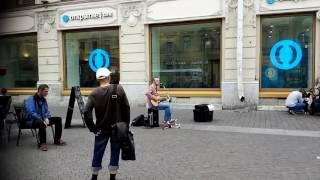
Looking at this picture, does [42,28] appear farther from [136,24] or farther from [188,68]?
[188,68]

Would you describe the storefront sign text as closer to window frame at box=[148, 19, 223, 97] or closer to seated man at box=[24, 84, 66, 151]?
window frame at box=[148, 19, 223, 97]

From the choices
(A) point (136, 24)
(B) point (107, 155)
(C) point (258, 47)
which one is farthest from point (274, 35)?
(B) point (107, 155)

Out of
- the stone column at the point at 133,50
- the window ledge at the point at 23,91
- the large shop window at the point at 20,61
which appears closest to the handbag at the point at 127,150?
the stone column at the point at 133,50

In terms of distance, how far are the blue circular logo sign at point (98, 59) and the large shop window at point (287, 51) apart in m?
6.86

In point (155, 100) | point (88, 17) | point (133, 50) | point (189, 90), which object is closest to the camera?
point (155, 100)

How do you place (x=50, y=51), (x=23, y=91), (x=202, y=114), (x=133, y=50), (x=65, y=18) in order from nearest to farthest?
(x=202, y=114)
(x=133, y=50)
(x=65, y=18)
(x=50, y=51)
(x=23, y=91)

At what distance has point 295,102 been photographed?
1308 cm

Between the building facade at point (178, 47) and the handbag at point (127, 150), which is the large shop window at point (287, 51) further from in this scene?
the handbag at point (127, 150)

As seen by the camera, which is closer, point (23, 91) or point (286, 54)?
point (286, 54)

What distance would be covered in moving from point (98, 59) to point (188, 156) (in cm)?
1138

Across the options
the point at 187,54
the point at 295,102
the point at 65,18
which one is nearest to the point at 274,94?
the point at 295,102

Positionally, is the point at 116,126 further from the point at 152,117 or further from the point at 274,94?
the point at 274,94

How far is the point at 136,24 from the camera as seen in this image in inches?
637

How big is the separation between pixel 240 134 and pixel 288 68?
242 inches
